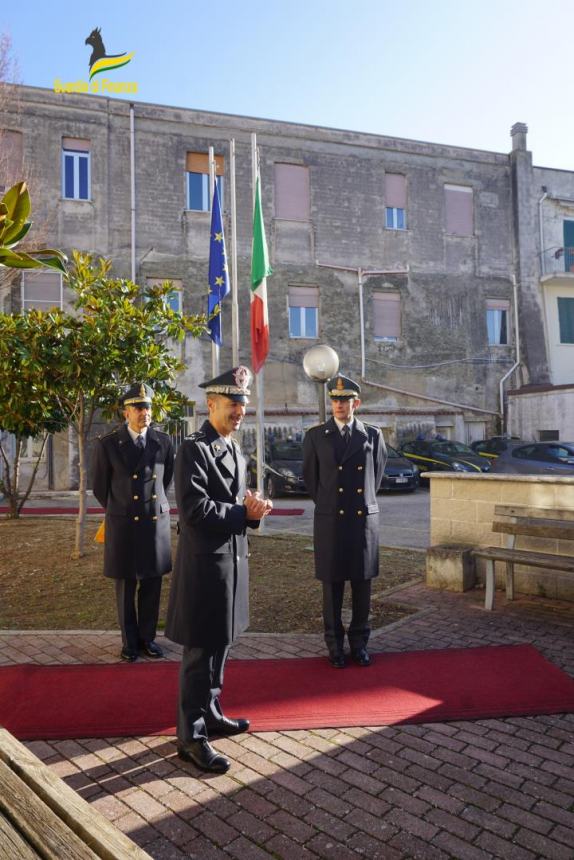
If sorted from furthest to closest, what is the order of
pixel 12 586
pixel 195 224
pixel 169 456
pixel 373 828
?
1. pixel 195 224
2. pixel 12 586
3. pixel 169 456
4. pixel 373 828

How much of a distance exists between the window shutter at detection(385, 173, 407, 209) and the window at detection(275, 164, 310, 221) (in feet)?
10.0

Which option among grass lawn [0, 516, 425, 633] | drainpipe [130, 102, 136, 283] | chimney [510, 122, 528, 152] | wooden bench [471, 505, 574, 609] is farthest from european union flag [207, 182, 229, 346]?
chimney [510, 122, 528, 152]

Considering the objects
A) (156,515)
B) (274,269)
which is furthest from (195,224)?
(156,515)

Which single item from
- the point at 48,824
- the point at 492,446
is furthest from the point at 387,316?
the point at 48,824

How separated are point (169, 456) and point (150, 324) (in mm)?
2932

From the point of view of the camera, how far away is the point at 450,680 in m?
4.43

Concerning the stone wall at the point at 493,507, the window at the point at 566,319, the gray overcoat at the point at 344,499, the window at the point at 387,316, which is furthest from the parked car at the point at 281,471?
the window at the point at 566,319

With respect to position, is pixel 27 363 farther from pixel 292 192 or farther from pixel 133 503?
pixel 292 192

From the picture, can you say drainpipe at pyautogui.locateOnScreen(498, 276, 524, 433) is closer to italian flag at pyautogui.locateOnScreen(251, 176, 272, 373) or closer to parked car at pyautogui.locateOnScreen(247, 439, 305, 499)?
parked car at pyautogui.locateOnScreen(247, 439, 305, 499)

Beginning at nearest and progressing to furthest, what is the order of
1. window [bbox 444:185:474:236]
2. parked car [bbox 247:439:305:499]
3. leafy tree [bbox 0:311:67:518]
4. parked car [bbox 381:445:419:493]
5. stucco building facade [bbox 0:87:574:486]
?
leafy tree [bbox 0:311:67:518]
parked car [bbox 247:439:305:499]
parked car [bbox 381:445:419:493]
stucco building facade [bbox 0:87:574:486]
window [bbox 444:185:474:236]

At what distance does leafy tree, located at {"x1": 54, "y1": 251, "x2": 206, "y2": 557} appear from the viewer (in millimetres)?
7629

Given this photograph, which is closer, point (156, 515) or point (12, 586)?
point (156, 515)

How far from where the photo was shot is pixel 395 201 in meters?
23.2

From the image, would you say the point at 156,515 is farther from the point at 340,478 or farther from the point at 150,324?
the point at 150,324
